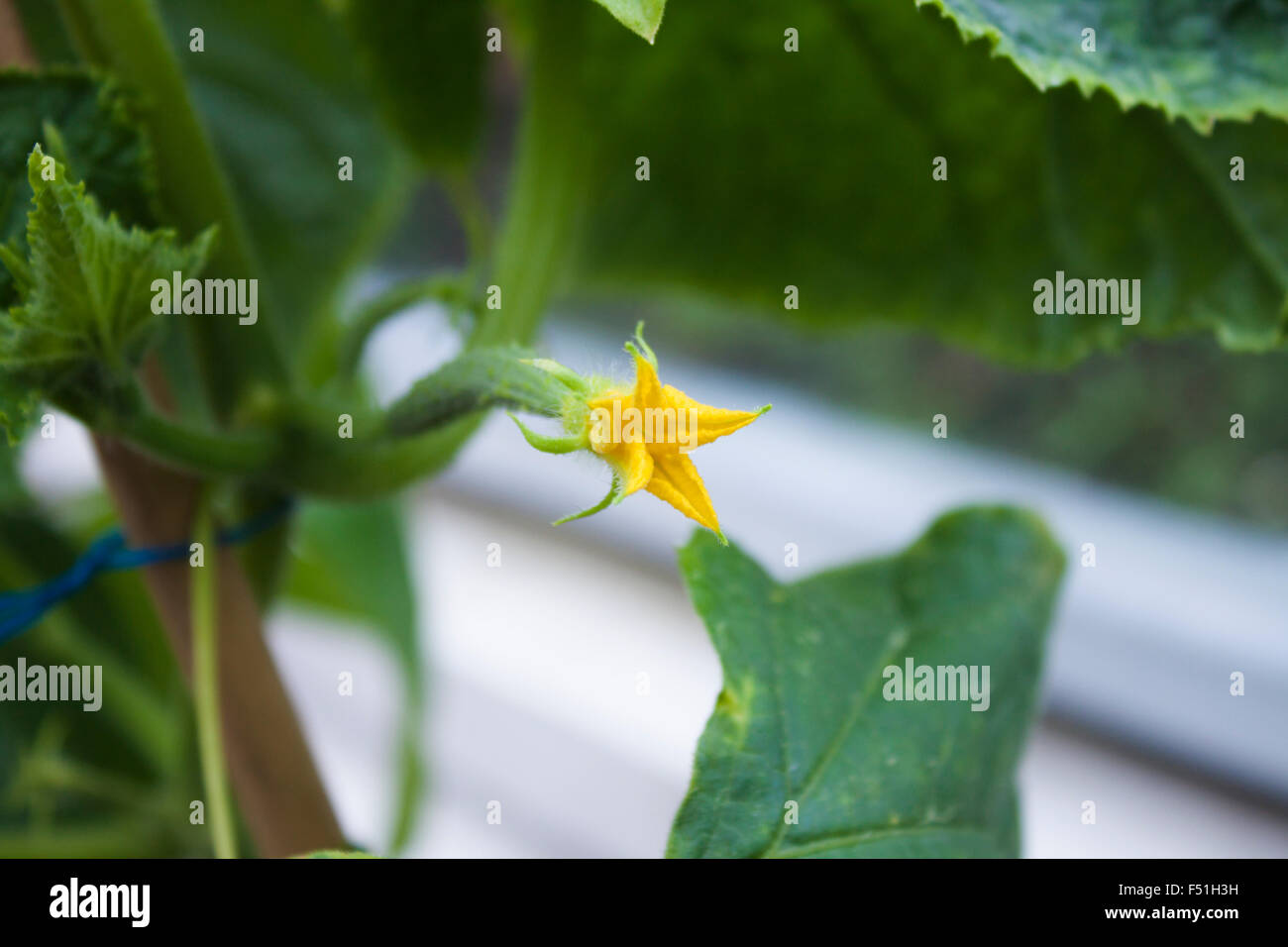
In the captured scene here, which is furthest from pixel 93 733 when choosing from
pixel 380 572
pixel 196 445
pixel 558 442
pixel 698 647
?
pixel 698 647

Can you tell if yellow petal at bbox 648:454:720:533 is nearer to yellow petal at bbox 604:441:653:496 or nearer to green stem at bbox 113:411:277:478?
yellow petal at bbox 604:441:653:496

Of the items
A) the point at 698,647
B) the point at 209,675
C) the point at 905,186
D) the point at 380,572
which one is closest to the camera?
the point at 209,675

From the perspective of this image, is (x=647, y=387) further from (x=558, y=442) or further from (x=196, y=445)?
(x=196, y=445)

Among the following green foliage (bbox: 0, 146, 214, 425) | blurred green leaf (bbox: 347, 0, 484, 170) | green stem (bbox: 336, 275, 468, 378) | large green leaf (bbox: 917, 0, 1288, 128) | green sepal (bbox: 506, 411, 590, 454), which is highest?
blurred green leaf (bbox: 347, 0, 484, 170)

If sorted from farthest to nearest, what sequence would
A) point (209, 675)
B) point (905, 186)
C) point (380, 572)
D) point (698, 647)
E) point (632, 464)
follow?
1. point (698, 647)
2. point (380, 572)
3. point (905, 186)
4. point (209, 675)
5. point (632, 464)

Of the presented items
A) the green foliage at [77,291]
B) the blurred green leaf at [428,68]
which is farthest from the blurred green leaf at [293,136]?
the green foliage at [77,291]

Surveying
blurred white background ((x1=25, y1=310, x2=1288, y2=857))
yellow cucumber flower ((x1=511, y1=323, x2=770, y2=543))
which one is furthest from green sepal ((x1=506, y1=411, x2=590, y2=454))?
blurred white background ((x1=25, y1=310, x2=1288, y2=857))

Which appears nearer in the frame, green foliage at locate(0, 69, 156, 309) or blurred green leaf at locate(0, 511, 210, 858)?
green foliage at locate(0, 69, 156, 309)

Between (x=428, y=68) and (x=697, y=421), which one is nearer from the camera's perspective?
(x=697, y=421)
